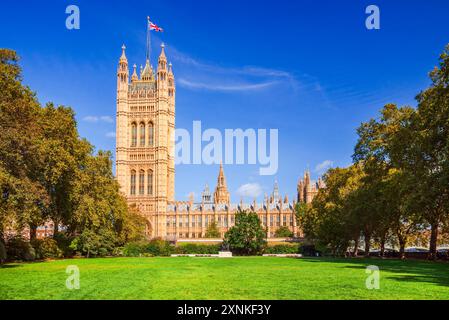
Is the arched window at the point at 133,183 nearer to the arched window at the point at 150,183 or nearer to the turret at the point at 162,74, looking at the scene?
the arched window at the point at 150,183

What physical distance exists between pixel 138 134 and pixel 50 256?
258 feet

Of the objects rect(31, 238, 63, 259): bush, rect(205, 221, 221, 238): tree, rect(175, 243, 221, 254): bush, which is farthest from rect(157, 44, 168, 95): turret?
rect(31, 238, 63, 259): bush

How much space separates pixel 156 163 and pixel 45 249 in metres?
76.5

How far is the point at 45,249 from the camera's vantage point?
41031 millimetres

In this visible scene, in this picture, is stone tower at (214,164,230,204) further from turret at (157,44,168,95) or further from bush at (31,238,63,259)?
bush at (31,238,63,259)

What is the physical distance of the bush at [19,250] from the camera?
Answer: 3569 centimetres

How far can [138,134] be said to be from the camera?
11931 cm

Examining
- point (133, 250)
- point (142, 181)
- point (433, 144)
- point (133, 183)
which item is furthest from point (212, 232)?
point (433, 144)

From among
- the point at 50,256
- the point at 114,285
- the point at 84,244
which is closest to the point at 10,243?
the point at 50,256

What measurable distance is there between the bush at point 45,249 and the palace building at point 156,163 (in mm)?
69817

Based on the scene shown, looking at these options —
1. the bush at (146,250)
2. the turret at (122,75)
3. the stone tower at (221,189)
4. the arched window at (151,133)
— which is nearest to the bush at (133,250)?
the bush at (146,250)

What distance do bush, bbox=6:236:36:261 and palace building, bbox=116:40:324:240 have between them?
248 ft

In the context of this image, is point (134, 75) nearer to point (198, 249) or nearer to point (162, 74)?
point (162, 74)

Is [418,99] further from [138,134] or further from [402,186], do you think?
[138,134]
